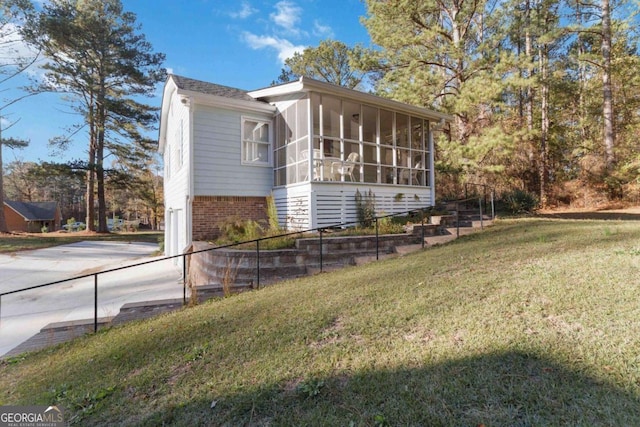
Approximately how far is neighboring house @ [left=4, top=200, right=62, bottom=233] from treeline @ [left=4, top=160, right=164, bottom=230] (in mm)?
2972

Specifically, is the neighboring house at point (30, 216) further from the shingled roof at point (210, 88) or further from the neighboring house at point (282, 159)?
the neighboring house at point (282, 159)

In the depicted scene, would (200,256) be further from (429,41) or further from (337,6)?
(337,6)

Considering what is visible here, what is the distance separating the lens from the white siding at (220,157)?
8906 mm

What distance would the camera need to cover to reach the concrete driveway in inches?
273

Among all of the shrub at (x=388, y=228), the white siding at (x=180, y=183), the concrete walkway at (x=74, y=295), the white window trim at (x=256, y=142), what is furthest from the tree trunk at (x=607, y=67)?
the white siding at (x=180, y=183)

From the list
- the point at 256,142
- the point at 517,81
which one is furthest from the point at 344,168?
the point at 517,81

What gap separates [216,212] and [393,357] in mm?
7640

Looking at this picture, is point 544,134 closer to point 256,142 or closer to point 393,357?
point 256,142

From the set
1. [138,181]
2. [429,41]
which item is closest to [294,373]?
[429,41]

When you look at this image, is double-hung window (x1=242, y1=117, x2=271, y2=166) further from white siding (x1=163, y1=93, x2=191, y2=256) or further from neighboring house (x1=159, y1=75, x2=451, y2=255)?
white siding (x1=163, y1=93, x2=191, y2=256)

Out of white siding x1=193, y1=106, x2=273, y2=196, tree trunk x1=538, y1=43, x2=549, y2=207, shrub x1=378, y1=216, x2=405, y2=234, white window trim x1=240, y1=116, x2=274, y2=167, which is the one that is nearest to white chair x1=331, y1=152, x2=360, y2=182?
shrub x1=378, y1=216, x2=405, y2=234

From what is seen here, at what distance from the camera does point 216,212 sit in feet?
30.2

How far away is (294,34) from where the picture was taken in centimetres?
2005

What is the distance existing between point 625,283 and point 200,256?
25.3 ft
